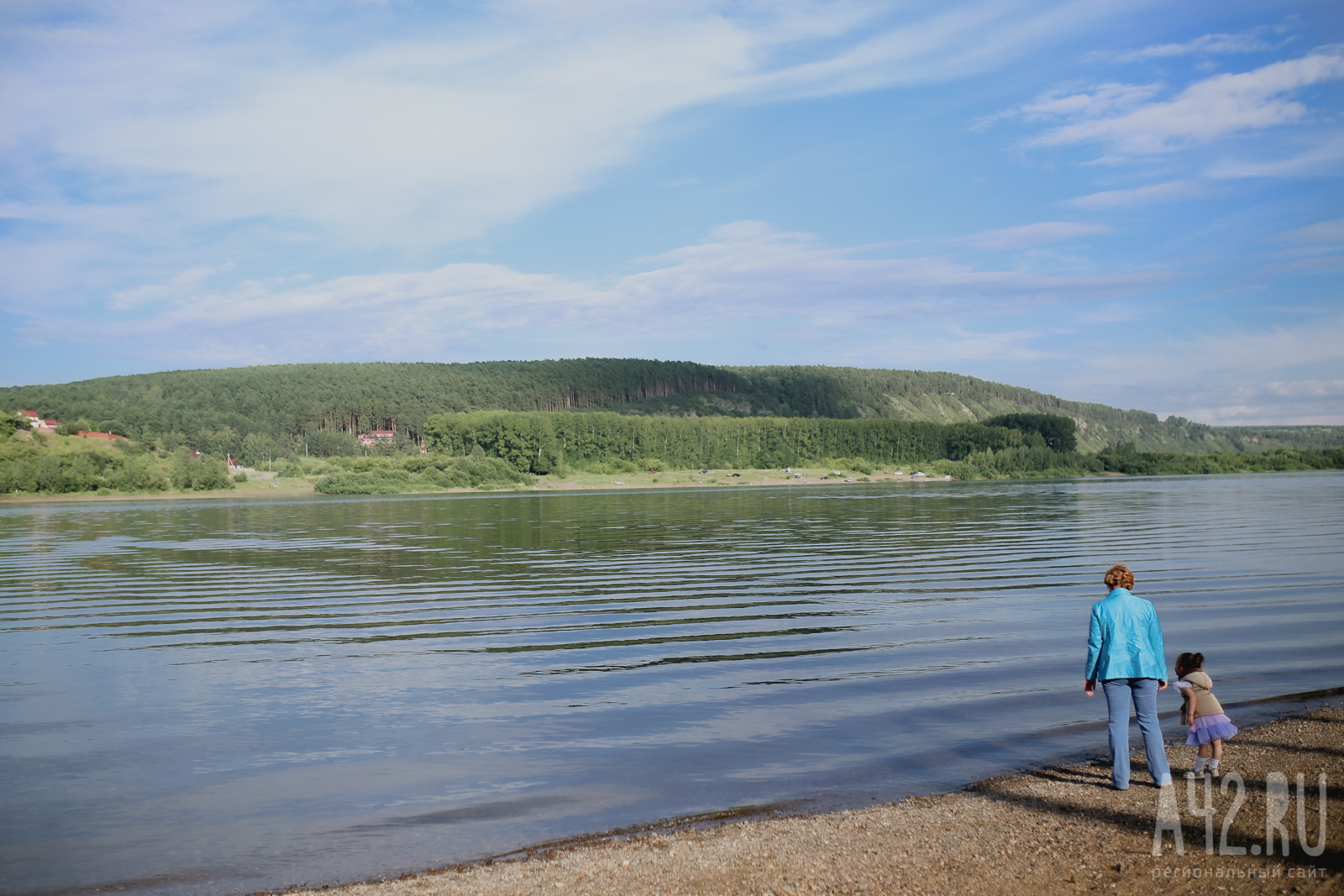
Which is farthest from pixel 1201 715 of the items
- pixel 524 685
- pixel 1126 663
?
pixel 524 685

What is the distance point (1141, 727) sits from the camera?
10.3 m

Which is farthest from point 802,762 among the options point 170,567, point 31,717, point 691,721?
point 170,567

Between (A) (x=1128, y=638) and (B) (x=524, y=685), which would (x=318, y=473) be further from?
(A) (x=1128, y=638)

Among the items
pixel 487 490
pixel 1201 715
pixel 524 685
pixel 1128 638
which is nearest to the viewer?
pixel 1128 638

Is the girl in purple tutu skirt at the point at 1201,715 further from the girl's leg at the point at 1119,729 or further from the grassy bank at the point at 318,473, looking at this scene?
the grassy bank at the point at 318,473

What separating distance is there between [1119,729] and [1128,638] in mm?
1072

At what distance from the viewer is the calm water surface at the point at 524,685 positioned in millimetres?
10648

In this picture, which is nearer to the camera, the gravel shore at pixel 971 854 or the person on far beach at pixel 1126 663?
the gravel shore at pixel 971 854

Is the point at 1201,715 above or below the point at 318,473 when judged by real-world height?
below

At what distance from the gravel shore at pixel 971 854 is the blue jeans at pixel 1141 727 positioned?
0.20 meters

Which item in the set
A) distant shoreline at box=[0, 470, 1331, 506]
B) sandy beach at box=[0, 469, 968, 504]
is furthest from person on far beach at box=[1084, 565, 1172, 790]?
sandy beach at box=[0, 469, 968, 504]

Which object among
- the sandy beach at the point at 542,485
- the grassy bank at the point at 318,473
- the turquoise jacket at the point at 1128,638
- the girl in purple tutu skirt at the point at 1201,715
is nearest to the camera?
the turquoise jacket at the point at 1128,638

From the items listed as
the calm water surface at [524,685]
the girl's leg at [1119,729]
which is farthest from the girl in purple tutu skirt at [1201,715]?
the calm water surface at [524,685]

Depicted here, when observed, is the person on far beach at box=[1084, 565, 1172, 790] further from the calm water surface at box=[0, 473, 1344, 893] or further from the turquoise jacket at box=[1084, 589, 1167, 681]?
the calm water surface at box=[0, 473, 1344, 893]
